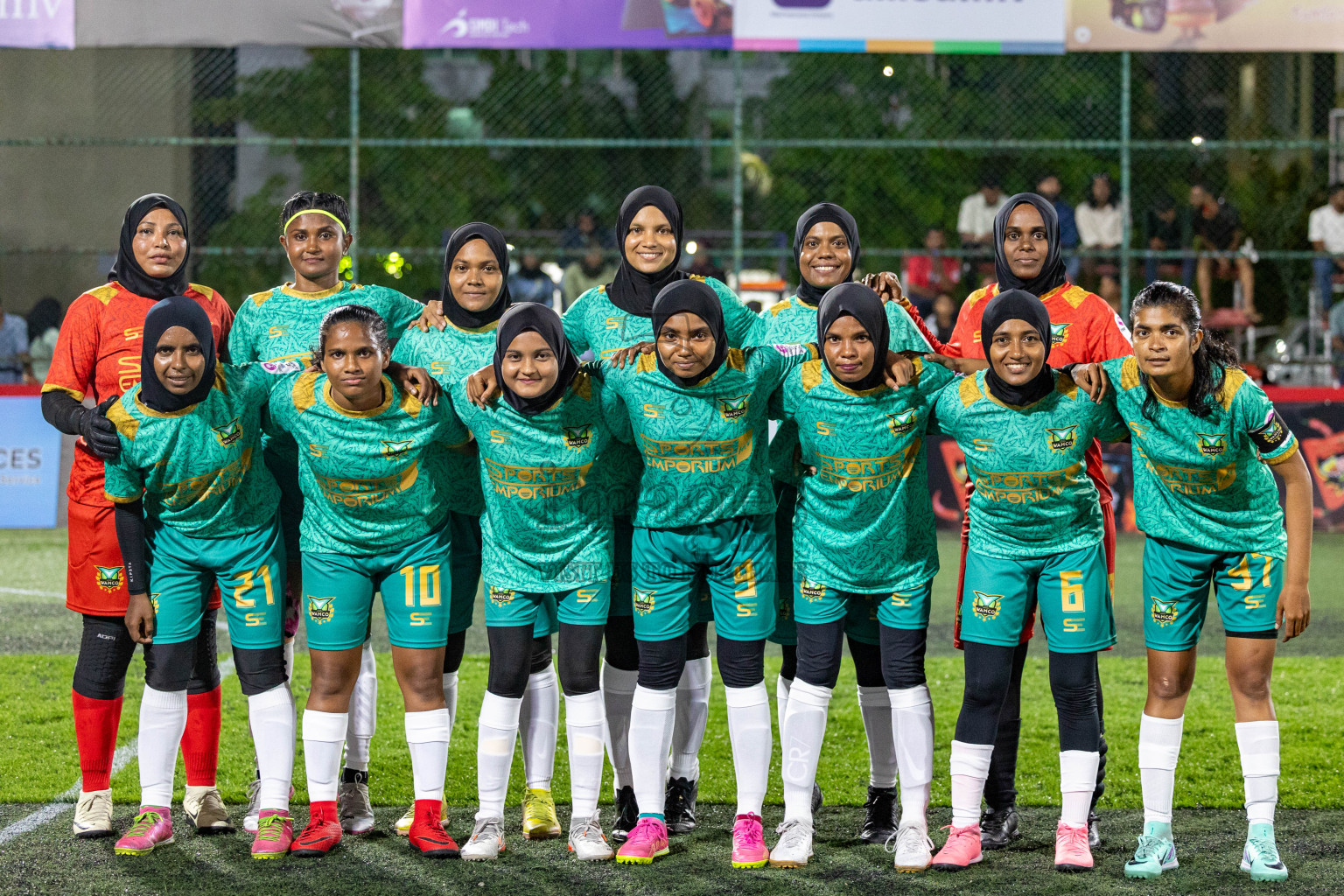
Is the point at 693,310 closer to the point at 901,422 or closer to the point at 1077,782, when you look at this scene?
the point at 901,422

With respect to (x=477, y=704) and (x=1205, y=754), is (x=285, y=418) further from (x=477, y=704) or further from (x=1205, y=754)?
(x=1205, y=754)

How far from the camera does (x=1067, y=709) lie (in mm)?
4430

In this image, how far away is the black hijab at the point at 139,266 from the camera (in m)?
4.90

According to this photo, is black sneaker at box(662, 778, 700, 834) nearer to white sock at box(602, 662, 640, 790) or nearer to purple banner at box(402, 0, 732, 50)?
white sock at box(602, 662, 640, 790)

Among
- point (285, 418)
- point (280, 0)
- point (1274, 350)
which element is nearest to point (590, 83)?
point (280, 0)

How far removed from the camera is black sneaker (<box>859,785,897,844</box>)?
187 inches

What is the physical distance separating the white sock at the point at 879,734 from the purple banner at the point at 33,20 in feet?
37.2

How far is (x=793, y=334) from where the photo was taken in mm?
4879

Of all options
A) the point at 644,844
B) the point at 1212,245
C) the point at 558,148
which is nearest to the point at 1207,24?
the point at 1212,245

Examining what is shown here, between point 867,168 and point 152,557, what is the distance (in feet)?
55.2

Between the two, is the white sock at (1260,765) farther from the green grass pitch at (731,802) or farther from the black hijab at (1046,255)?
the black hijab at (1046,255)

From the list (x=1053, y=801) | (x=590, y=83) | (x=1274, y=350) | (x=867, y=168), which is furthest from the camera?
(x=590, y=83)

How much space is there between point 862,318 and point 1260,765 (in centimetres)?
178

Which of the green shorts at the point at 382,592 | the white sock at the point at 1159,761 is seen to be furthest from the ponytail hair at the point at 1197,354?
the green shorts at the point at 382,592
